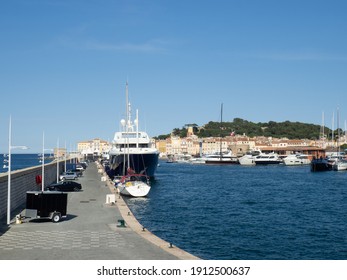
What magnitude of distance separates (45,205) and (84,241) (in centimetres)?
648

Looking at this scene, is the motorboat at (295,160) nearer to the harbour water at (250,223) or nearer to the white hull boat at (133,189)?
the harbour water at (250,223)

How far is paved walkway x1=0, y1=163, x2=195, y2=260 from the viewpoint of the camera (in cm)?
1931

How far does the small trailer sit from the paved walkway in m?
0.45

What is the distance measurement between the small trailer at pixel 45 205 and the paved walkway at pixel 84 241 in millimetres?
446

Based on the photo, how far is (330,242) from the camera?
30.0 m

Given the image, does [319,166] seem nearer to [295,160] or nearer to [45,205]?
[295,160]

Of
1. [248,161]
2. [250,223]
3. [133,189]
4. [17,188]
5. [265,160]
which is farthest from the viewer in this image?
[265,160]

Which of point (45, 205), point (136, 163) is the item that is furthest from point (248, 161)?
point (45, 205)

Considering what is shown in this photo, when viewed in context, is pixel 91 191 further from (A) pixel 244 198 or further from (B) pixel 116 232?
(B) pixel 116 232

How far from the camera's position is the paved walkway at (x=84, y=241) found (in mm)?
19312

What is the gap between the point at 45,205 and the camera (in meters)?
27.9

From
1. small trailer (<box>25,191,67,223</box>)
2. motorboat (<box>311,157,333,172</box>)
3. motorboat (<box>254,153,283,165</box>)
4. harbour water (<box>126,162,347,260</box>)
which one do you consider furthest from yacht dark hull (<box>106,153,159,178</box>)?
motorboat (<box>254,153,283,165</box>)

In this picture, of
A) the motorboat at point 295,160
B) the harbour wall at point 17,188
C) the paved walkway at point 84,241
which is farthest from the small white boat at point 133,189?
the motorboat at point 295,160
